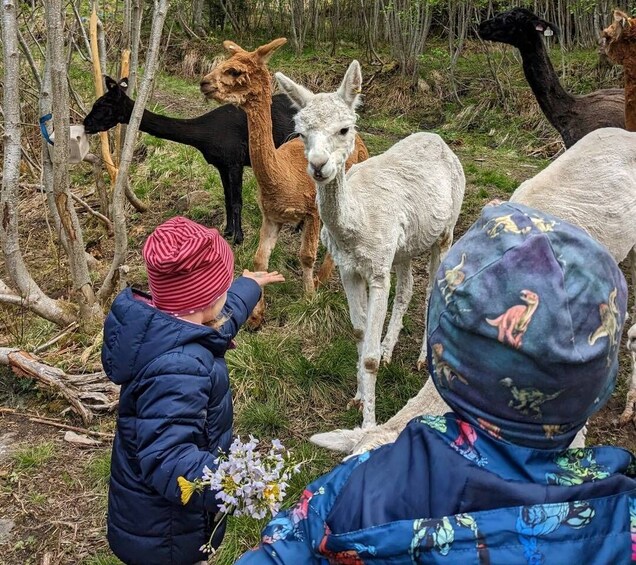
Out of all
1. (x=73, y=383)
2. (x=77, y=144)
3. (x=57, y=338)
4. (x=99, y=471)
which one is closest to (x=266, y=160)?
(x=77, y=144)

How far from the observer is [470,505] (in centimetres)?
110

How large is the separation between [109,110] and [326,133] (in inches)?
124

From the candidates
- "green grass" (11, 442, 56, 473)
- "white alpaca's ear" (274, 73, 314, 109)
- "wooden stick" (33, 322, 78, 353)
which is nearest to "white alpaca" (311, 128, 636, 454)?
"white alpaca's ear" (274, 73, 314, 109)

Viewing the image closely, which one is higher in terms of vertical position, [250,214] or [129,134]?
[129,134]

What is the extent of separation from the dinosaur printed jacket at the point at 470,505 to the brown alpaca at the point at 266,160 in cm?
388

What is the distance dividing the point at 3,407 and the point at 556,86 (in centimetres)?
567

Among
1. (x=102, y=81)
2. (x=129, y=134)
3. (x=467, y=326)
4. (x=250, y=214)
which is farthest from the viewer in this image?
(x=250, y=214)

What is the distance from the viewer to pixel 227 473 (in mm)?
1715

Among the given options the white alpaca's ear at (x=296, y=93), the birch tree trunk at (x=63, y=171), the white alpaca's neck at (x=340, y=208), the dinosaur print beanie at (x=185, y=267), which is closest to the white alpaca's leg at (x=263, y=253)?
the birch tree trunk at (x=63, y=171)

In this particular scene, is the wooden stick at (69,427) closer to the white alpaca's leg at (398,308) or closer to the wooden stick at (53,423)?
the wooden stick at (53,423)

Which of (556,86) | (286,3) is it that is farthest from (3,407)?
(286,3)

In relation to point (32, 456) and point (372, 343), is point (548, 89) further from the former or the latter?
point (32, 456)

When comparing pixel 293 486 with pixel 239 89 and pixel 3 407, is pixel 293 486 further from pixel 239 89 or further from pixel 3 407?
pixel 239 89

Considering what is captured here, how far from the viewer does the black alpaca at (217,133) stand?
19.6 feet
